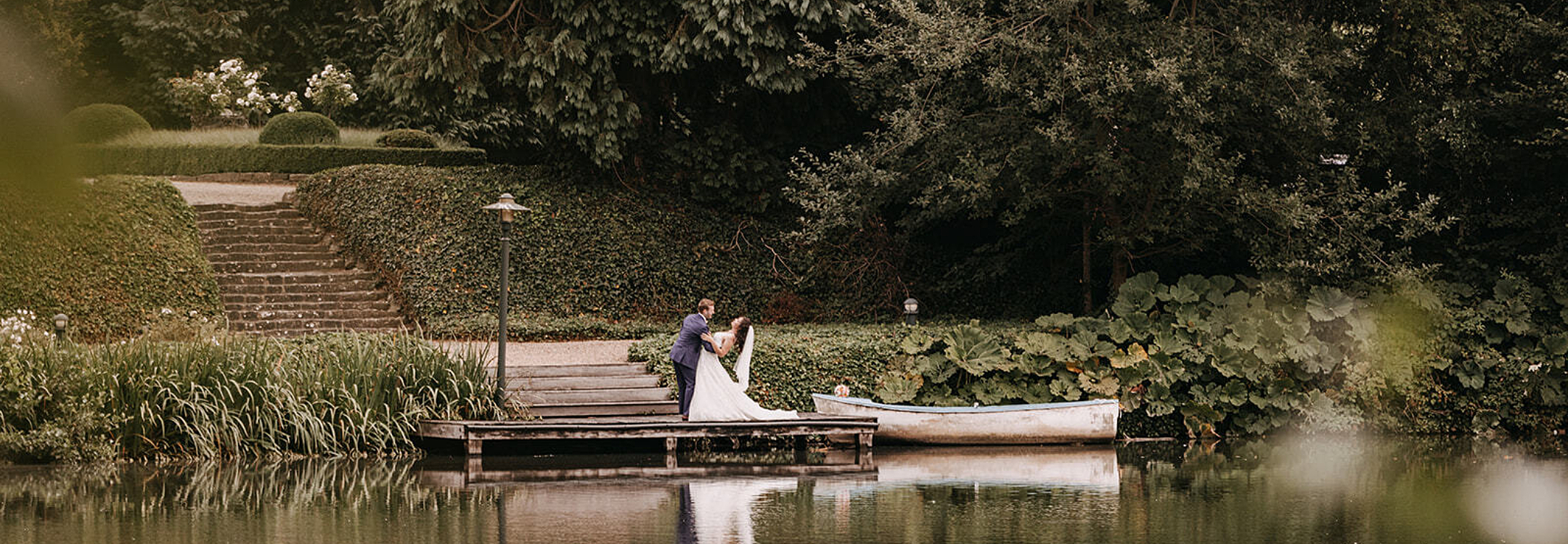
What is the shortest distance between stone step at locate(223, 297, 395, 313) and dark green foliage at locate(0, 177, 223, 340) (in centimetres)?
39

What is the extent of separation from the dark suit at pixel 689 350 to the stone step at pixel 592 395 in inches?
39.1

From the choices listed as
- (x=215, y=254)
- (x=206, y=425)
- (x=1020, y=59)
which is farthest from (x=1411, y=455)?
(x=215, y=254)

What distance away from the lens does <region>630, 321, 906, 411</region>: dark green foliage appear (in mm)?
16781

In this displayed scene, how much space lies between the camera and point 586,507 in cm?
1098

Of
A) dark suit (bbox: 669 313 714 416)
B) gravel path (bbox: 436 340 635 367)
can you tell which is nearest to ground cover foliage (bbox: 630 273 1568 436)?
gravel path (bbox: 436 340 635 367)

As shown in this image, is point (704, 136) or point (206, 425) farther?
point (704, 136)

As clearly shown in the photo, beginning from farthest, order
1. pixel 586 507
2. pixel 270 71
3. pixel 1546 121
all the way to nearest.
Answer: pixel 270 71
pixel 1546 121
pixel 586 507

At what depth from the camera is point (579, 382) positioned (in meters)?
16.5

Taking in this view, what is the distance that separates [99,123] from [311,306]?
20.0 meters

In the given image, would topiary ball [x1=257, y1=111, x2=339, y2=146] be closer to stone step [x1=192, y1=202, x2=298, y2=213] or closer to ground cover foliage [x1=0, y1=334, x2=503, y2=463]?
stone step [x1=192, y1=202, x2=298, y2=213]

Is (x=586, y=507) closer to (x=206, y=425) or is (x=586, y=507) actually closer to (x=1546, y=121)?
(x=206, y=425)

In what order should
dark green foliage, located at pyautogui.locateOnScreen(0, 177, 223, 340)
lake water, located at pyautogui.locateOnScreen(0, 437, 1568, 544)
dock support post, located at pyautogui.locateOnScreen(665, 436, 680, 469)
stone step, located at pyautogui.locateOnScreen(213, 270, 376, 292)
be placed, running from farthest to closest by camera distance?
stone step, located at pyautogui.locateOnScreen(213, 270, 376, 292) < dark green foliage, located at pyautogui.locateOnScreen(0, 177, 223, 340) < dock support post, located at pyautogui.locateOnScreen(665, 436, 680, 469) < lake water, located at pyautogui.locateOnScreen(0, 437, 1568, 544)

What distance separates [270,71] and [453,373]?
78.8 feet

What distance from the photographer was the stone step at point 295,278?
21766 millimetres
